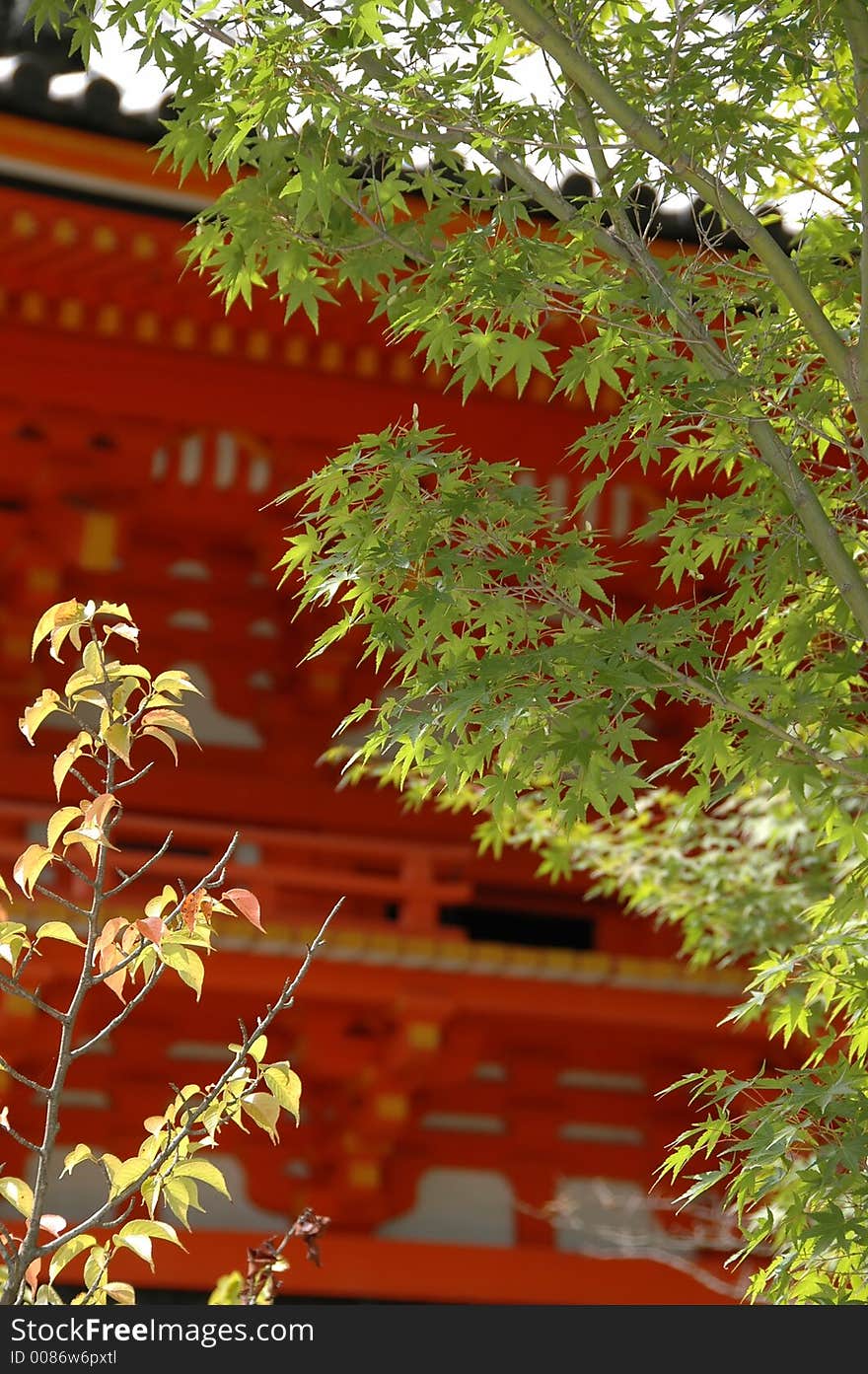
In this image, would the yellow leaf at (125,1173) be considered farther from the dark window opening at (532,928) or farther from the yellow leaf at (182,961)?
the dark window opening at (532,928)

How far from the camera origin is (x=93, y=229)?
5.38 metres

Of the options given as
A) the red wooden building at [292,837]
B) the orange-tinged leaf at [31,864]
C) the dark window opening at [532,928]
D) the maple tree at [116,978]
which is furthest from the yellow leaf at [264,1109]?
the dark window opening at [532,928]

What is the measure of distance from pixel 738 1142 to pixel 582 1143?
12.9 ft

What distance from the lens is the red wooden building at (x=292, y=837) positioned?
5.60m

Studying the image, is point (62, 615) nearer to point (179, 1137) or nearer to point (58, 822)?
point (58, 822)

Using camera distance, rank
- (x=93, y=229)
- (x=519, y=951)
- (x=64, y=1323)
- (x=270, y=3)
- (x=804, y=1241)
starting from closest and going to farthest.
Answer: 1. (x=64, y=1323)
2. (x=804, y=1241)
3. (x=270, y=3)
4. (x=93, y=229)
5. (x=519, y=951)

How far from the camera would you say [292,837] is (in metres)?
5.88

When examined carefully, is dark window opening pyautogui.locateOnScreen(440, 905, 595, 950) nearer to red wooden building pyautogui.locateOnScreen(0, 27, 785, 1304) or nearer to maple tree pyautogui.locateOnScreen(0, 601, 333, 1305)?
red wooden building pyautogui.locateOnScreen(0, 27, 785, 1304)

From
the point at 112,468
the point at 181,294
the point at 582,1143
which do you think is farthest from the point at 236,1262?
the point at 181,294

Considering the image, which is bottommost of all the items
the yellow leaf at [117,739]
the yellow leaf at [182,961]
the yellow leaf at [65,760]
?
the yellow leaf at [182,961]

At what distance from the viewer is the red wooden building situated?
18.4 ft

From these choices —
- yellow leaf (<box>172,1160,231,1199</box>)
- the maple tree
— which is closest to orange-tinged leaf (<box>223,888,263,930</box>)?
the maple tree

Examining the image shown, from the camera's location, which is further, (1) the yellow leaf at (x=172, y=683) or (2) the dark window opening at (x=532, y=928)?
(2) the dark window opening at (x=532, y=928)

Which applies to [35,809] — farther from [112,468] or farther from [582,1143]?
[582,1143]
